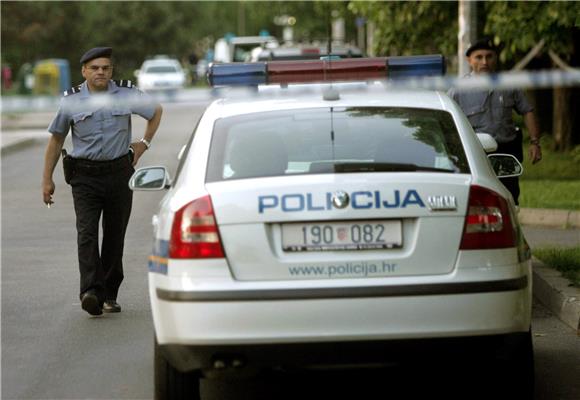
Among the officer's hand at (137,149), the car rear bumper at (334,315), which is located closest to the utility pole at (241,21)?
the officer's hand at (137,149)

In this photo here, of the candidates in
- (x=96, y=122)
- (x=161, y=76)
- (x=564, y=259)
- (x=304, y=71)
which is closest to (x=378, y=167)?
(x=304, y=71)

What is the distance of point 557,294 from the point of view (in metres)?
9.41

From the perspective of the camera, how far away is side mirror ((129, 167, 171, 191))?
765cm

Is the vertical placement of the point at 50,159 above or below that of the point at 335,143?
below

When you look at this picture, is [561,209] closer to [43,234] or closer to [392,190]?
[43,234]

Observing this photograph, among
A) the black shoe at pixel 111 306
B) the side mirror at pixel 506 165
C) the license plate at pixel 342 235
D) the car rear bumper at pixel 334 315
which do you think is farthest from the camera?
the black shoe at pixel 111 306

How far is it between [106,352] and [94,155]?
1.56 meters

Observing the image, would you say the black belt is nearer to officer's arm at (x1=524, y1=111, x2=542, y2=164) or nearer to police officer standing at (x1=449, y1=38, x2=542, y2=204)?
police officer standing at (x1=449, y1=38, x2=542, y2=204)

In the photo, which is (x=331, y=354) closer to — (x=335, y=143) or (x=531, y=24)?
(x=335, y=143)

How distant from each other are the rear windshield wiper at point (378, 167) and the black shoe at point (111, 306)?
3.58m

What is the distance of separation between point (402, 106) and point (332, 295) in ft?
3.94

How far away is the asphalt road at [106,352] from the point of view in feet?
23.9

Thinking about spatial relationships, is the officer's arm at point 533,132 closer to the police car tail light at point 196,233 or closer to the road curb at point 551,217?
the road curb at point 551,217

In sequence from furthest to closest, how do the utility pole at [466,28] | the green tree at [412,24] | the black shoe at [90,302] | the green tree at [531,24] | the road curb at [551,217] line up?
1. the green tree at [412,24]
2. the green tree at [531,24]
3. the utility pole at [466,28]
4. the road curb at [551,217]
5. the black shoe at [90,302]
